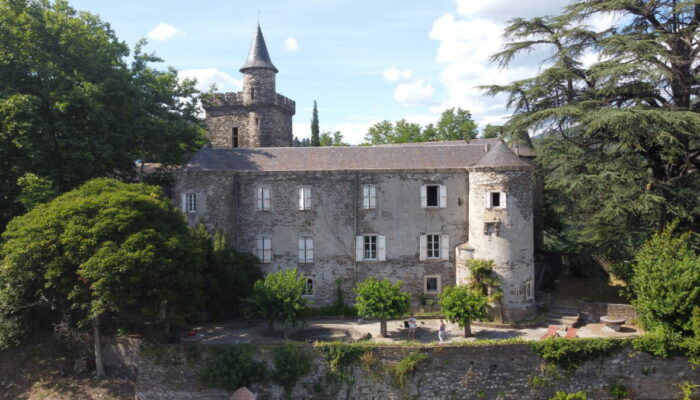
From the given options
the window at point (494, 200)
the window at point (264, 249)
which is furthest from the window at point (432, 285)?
the window at point (264, 249)

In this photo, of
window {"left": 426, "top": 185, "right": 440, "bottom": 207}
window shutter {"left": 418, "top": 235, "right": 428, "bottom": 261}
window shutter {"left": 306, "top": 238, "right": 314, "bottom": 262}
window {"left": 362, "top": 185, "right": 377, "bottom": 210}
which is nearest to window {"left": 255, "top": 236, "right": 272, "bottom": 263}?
window shutter {"left": 306, "top": 238, "right": 314, "bottom": 262}

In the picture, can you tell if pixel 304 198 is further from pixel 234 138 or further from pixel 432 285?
pixel 234 138

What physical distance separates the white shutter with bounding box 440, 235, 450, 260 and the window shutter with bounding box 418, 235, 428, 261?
84 centimetres

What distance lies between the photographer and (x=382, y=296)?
2250 cm

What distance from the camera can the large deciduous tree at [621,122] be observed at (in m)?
23.8

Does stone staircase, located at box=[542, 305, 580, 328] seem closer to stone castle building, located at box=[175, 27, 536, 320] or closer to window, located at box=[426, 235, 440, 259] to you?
stone castle building, located at box=[175, 27, 536, 320]

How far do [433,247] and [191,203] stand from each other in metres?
13.7

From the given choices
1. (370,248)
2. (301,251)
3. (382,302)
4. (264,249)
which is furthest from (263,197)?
(382,302)

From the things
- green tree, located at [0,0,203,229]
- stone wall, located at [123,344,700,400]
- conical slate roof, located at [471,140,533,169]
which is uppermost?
green tree, located at [0,0,203,229]

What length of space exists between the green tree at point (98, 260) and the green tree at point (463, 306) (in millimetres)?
11386

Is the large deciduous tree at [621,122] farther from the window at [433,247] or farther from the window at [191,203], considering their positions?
the window at [191,203]

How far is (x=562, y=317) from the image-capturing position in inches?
995

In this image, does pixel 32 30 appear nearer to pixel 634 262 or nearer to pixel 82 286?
pixel 82 286

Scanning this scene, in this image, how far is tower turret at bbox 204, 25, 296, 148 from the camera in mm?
37344
